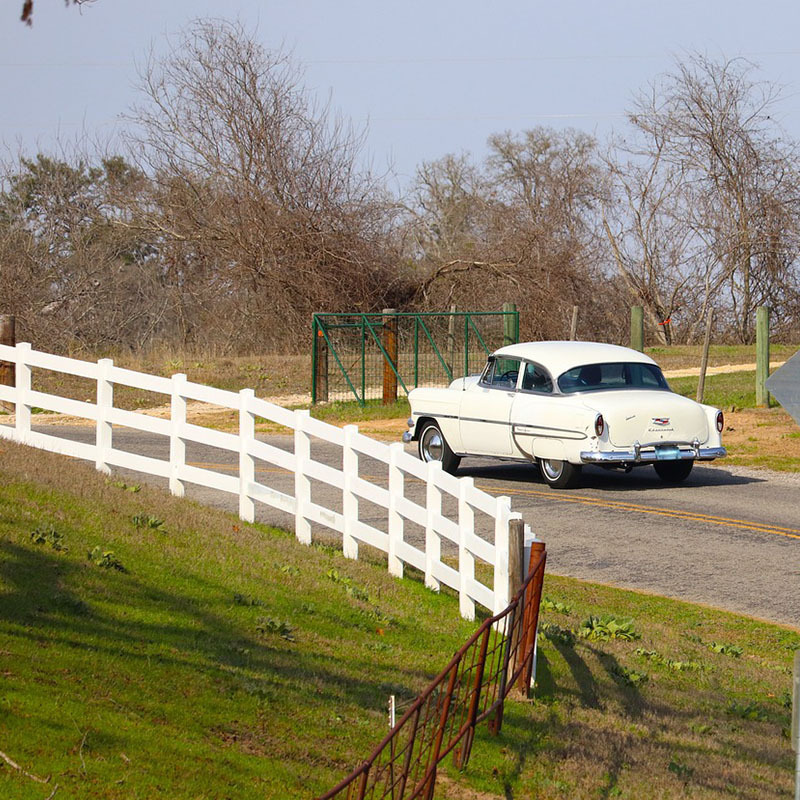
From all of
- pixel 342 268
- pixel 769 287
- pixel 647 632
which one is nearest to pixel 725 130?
pixel 769 287

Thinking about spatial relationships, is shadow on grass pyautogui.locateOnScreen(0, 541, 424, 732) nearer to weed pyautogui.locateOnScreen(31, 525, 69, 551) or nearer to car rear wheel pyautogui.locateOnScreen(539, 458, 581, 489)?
weed pyautogui.locateOnScreen(31, 525, 69, 551)

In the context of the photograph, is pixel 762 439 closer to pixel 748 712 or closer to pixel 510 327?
pixel 510 327

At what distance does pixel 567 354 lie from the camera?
17109 mm

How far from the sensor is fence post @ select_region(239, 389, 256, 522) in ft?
38.0

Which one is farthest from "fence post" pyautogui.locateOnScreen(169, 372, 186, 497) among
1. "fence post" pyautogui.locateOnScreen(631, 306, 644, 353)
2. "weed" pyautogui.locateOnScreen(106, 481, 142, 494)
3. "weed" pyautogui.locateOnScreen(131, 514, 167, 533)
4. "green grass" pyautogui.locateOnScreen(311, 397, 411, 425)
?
"fence post" pyautogui.locateOnScreen(631, 306, 644, 353)

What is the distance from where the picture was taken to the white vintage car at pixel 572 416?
16047 mm

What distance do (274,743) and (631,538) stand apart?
784cm

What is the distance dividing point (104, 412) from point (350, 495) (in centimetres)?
348

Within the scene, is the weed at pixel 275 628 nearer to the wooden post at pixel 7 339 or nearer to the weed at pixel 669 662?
the weed at pixel 669 662

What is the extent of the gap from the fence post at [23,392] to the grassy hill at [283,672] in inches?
115

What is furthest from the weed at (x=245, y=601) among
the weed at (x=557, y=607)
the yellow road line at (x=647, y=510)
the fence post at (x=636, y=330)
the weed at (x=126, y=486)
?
the fence post at (x=636, y=330)

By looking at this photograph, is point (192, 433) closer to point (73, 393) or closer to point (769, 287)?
point (73, 393)

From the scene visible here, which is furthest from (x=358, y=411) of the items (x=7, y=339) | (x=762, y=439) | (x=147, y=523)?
(x=147, y=523)

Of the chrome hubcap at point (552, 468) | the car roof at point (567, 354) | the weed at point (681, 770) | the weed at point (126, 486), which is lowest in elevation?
the weed at point (681, 770)
